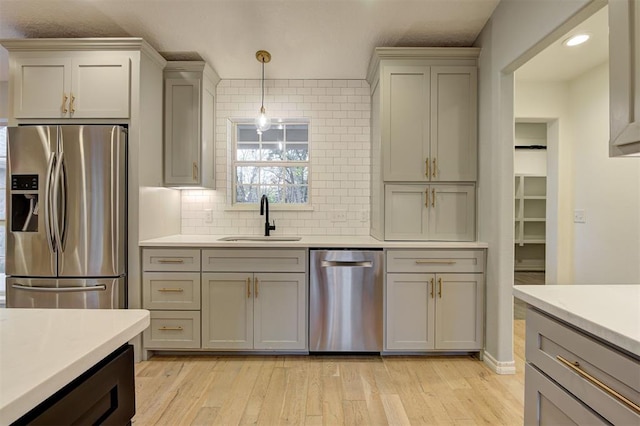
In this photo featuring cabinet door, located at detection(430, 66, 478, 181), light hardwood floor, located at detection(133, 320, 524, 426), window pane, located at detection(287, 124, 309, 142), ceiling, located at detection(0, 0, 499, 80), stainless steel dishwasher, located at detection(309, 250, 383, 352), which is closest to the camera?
light hardwood floor, located at detection(133, 320, 524, 426)

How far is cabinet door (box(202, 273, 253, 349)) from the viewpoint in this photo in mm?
2668

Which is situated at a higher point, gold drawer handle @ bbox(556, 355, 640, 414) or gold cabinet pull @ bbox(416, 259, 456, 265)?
gold cabinet pull @ bbox(416, 259, 456, 265)

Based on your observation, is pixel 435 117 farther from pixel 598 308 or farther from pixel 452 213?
pixel 598 308

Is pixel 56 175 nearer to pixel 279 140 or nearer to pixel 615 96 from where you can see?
pixel 279 140

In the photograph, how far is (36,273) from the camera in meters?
2.50

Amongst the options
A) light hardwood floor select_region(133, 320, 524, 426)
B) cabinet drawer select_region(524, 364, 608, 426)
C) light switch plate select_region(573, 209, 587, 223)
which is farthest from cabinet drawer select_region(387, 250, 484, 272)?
light switch plate select_region(573, 209, 587, 223)

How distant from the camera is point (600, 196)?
335 cm

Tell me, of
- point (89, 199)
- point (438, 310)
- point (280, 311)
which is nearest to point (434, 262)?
point (438, 310)

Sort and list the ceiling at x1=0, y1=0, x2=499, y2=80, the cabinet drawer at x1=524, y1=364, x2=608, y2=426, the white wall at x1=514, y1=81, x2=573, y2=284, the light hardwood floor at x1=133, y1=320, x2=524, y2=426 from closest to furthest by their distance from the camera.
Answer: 1. the cabinet drawer at x1=524, y1=364, x2=608, y2=426
2. the light hardwood floor at x1=133, y1=320, x2=524, y2=426
3. the ceiling at x1=0, y1=0, x2=499, y2=80
4. the white wall at x1=514, y1=81, x2=573, y2=284

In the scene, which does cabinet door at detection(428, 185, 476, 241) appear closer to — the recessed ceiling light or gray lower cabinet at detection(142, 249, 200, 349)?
the recessed ceiling light

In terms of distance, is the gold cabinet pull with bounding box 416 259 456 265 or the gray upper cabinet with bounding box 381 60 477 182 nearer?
the gold cabinet pull with bounding box 416 259 456 265

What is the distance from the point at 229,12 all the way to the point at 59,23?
1415 millimetres

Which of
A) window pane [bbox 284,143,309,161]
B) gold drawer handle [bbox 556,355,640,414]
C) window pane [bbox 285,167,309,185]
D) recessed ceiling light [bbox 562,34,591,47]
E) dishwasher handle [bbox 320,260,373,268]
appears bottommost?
gold drawer handle [bbox 556,355,640,414]

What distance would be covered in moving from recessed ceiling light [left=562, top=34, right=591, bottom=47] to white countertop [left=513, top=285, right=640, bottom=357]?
2.47 metres
